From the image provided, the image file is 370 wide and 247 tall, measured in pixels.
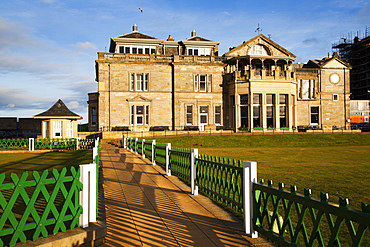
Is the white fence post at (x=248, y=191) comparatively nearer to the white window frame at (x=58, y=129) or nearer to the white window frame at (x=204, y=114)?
the white window frame at (x=58, y=129)

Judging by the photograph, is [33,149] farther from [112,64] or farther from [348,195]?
[348,195]

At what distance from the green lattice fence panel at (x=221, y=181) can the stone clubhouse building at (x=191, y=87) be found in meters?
33.3

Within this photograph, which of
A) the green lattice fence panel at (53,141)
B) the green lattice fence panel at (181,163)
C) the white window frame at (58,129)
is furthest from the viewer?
the white window frame at (58,129)

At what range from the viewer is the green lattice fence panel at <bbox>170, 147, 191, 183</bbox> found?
35.1 ft

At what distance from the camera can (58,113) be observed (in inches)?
1300

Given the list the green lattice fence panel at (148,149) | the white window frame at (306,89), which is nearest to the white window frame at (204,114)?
the white window frame at (306,89)

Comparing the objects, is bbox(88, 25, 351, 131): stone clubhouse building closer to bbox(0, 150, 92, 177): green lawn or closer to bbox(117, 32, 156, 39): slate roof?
bbox(117, 32, 156, 39): slate roof

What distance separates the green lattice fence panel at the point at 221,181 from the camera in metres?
6.92

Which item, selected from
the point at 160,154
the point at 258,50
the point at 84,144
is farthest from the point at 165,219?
the point at 258,50

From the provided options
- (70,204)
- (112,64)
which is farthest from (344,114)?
(70,204)

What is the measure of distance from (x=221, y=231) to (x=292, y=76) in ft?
133

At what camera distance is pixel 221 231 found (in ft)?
19.7

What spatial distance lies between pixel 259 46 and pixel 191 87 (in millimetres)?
11427

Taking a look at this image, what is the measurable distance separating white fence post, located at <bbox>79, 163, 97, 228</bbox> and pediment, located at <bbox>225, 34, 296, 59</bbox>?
4227 cm
